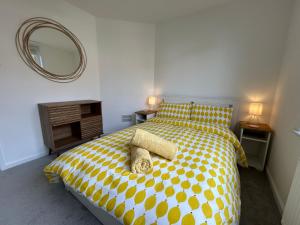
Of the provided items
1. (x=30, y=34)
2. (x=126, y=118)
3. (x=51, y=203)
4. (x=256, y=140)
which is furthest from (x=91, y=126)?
(x=256, y=140)

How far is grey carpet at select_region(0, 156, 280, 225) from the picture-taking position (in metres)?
1.27

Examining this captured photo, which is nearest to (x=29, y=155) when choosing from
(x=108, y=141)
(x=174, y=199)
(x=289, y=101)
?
(x=108, y=141)

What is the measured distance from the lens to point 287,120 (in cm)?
161

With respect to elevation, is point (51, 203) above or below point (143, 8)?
below

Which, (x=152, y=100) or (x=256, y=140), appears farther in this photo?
(x=152, y=100)

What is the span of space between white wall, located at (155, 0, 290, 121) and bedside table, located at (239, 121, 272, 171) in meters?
0.33

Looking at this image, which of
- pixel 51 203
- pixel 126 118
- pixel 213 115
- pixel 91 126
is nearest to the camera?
pixel 51 203

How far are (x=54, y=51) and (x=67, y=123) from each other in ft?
4.27

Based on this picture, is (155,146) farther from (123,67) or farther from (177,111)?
(123,67)

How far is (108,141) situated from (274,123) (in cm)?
247

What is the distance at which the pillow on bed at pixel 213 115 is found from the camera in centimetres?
221

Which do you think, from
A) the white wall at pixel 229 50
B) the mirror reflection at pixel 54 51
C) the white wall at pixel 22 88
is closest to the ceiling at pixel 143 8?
the white wall at pixel 229 50

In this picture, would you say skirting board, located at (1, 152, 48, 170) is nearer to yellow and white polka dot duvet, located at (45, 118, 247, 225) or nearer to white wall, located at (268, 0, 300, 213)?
yellow and white polka dot duvet, located at (45, 118, 247, 225)

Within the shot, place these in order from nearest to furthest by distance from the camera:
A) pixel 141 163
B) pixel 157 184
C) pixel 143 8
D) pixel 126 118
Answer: pixel 157 184
pixel 141 163
pixel 143 8
pixel 126 118
